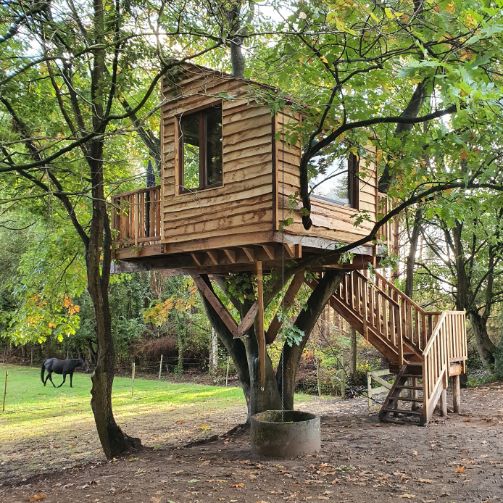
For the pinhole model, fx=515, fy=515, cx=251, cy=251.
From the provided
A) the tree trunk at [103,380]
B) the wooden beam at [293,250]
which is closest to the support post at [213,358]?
the tree trunk at [103,380]

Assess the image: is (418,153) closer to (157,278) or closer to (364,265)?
(364,265)

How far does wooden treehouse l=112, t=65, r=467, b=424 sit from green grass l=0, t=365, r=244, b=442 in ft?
21.3

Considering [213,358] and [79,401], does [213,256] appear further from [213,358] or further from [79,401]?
[213,358]

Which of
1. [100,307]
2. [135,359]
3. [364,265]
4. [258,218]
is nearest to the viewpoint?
[258,218]

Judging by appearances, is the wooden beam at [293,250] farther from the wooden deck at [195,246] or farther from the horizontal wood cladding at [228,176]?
the horizontal wood cladding at [228,176]

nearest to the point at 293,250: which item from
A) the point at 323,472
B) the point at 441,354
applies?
the point at 323,472

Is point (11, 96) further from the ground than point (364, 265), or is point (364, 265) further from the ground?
point (11, 96)

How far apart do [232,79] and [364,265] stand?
4370 millimetres

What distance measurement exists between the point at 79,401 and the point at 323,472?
14481 mm

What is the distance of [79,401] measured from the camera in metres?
18.6

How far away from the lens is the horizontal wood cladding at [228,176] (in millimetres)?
8148

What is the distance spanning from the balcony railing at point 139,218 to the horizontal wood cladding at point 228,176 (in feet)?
1.49

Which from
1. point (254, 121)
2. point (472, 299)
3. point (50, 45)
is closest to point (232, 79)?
point (254, 121)

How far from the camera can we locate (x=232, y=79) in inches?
333
